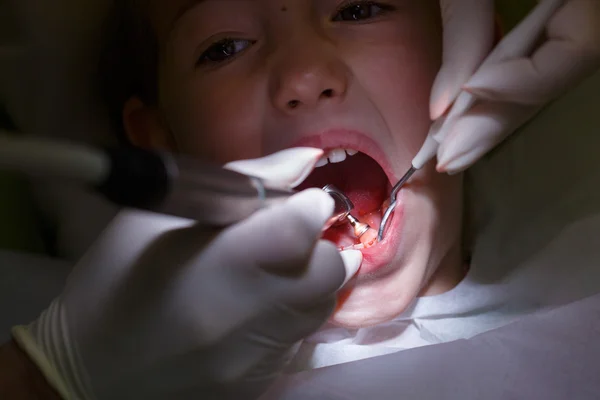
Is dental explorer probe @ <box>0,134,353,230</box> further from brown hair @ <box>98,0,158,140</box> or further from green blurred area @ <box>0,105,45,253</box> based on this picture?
green blurred area @ <box>0,105,45,253</box>

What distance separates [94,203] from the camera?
1.32 metres

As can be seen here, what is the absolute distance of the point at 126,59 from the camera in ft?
4.04

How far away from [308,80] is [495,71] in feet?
0.85

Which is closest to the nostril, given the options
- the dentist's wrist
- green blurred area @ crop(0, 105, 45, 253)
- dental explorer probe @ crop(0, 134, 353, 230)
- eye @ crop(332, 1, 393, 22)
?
eye @ crop(332, 1, 393, 22)

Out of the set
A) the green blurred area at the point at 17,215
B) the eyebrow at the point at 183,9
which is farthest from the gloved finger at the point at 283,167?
the green blurred area at the point at 17,215

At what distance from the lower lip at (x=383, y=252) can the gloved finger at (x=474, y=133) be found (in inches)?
6.6

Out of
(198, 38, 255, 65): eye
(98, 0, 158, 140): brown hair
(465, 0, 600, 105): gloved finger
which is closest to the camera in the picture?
(465, 0, 600, 105): gloved finger

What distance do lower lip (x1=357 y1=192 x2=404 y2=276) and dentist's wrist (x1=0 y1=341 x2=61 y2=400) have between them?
485 mm

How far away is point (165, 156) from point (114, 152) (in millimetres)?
60

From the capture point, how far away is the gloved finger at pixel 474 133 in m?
0.82

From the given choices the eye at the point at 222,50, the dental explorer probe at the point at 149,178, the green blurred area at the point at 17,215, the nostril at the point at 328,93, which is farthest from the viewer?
the green blurred area at the point at 17,215

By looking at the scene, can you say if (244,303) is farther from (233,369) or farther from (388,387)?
(388,387)

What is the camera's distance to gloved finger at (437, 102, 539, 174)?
32.4 inches

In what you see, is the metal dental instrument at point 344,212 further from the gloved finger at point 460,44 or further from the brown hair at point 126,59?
the brown hair at point 126,59
